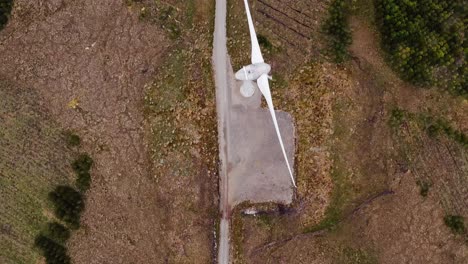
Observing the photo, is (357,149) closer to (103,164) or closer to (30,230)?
(103,164)

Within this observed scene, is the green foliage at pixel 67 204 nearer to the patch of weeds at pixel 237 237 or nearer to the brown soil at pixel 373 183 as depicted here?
the patch of weeds at pixel 237 237

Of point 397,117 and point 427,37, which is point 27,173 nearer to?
point 397,117

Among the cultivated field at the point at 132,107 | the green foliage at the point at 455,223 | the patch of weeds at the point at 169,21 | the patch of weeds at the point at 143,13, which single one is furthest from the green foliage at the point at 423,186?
the patch of weeds at the point at 143,13

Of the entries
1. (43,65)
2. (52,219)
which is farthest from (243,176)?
(43,65)

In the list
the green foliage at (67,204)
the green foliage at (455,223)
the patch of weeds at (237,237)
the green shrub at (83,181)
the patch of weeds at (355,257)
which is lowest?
the patch of weeds at (355,257)

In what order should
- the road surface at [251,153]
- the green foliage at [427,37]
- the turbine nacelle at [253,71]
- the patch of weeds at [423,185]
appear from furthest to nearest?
the patch of weeds at [423,185], the road surface at [251,153], the green foliage at [427,37], the turbine nacelle at [253,71]

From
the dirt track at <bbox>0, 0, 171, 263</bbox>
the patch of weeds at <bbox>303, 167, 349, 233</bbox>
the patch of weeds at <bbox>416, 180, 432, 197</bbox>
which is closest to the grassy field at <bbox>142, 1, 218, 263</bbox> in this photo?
the dirt track at <bbox>0, 0, 171, 263</bbox>
